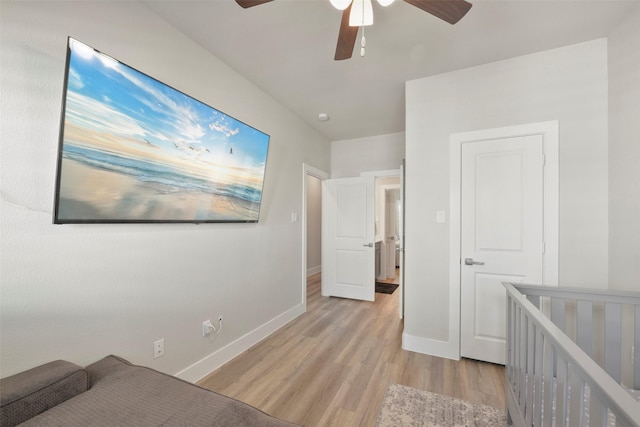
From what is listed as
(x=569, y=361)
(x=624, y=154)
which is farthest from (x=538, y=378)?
(x=624, y=154)

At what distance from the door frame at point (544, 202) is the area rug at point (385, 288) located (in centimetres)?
222

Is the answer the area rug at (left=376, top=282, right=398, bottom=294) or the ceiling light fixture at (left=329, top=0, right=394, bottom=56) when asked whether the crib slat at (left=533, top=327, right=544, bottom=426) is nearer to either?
the ceiling light fixture at (left=329, top=0, right=394, bottom=56)

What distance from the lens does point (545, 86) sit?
7.34 ft

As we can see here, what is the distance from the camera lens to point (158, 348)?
1849 mm

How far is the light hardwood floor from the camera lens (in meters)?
1.85

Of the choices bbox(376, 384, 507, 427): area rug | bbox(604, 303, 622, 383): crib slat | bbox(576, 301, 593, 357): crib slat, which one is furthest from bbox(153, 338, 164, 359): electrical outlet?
bbox(604, 303, 622, 383): crib slat

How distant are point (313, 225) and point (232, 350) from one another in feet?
13.3

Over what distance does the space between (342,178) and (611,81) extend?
9.99ft

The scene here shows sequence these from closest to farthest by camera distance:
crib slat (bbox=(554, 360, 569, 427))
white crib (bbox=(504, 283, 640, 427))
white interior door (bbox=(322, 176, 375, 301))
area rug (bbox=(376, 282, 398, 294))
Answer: white crib (bbox=(504, 283, 640, 427)) < crib slat (bbox=(554, 360, 569, 427)) < white interior door (bbox=(322, 176, 375, 301)) < area rug (bbox=(376, 282, 398, 294))

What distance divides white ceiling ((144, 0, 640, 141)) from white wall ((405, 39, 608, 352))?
6.1 inches

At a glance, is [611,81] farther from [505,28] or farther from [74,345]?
[74,345]

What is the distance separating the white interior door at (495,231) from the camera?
227 centimetres

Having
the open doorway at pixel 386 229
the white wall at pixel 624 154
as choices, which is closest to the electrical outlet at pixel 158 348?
the white wall at pixel 624 154

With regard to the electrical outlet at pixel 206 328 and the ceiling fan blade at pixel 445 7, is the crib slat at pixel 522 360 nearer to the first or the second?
the ceiling fan blade at pixel 445 7
